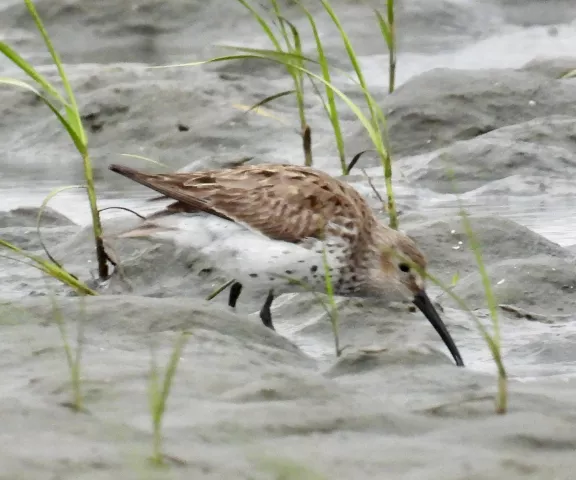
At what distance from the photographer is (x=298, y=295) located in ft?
21.1

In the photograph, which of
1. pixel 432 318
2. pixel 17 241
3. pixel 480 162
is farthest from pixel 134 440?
pixel 480 162

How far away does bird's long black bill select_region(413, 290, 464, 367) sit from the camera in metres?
5.09

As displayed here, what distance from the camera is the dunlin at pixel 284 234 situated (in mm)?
5902

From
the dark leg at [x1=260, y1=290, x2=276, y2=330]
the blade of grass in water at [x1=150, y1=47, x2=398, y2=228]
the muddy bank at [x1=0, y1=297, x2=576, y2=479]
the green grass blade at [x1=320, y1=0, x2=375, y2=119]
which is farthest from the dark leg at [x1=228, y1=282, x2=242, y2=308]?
the muddy bank at [x1=0, y1=297, x2=576, y2=479]

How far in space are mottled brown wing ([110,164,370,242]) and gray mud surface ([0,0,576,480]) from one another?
18.2 inches

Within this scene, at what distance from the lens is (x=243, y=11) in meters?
16.4

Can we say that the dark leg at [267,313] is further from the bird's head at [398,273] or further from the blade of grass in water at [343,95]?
the blade of grass in water at [343,95]

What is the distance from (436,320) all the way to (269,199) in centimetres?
106

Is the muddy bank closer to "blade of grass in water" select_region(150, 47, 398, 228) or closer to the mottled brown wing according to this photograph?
the mottled brown wing

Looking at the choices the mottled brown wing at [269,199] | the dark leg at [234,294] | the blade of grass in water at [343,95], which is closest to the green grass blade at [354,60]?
the blade of grass in water at [343,95]

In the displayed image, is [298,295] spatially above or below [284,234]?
below

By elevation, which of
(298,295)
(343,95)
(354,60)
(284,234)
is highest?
(354,60)

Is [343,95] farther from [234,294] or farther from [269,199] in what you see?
[234,294]

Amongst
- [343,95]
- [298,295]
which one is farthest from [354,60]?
[298,295]
